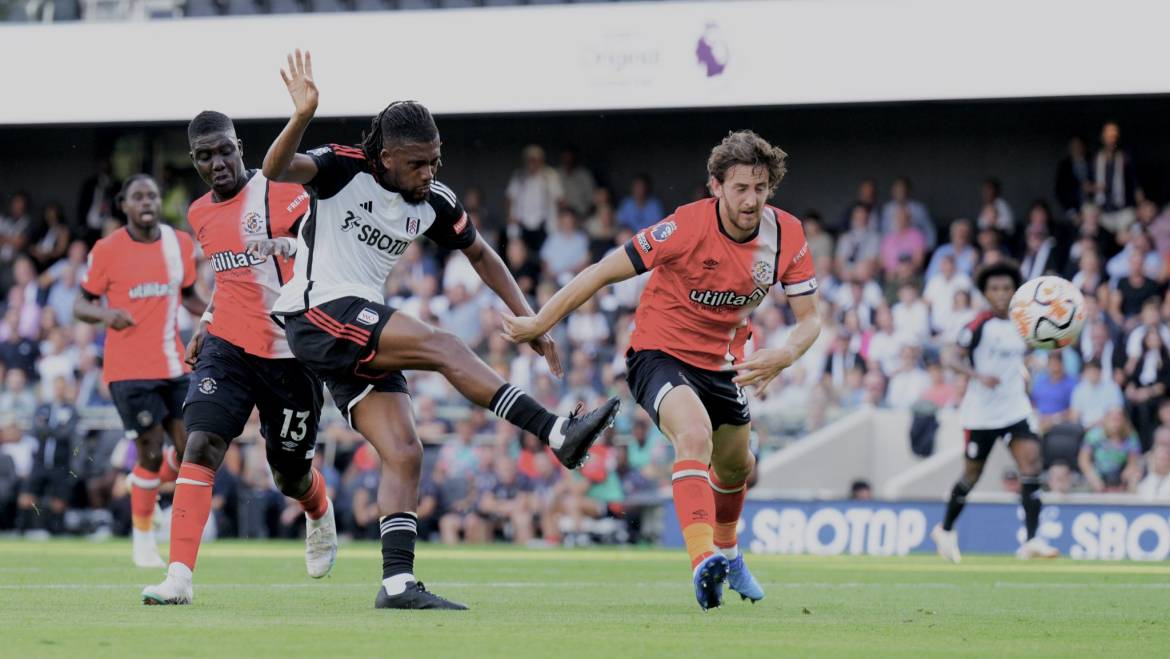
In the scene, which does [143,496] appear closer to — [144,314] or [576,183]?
[144,314]

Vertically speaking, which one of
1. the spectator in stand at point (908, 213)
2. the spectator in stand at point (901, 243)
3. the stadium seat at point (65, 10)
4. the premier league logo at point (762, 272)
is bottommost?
the premier league logo at point (762, 272)

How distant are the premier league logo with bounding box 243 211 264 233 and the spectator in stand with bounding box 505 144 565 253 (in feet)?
46.7

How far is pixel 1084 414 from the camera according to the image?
18.5m

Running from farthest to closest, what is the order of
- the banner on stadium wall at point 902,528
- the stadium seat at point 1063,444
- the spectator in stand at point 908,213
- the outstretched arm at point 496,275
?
the spectator in stand at point 908,213
the stadium seat at point 1063,444
the banner on stadium wall at point 902,528
the outstretched arm at point 496,275

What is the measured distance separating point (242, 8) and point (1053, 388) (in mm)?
11259

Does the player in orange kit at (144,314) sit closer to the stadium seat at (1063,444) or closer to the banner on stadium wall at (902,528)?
the banner on stadium wall at (902,528)

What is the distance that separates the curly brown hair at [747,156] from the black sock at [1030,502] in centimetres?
715

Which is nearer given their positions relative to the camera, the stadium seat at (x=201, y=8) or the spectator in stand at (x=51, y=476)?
the spectator in stand at (x=51, y=476)

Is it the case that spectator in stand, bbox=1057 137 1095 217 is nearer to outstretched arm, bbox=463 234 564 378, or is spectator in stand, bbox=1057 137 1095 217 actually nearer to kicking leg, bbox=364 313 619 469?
outstretched arm, bbox=463 234 564 378

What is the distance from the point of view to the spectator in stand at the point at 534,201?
Answer: 951 inches

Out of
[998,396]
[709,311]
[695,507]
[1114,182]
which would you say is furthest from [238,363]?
[1114,182]

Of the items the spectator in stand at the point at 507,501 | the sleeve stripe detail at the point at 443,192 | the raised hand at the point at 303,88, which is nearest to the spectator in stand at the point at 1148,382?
the spectator in stand at the point at 507,501

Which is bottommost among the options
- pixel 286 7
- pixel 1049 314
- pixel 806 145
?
pixel 1049 314

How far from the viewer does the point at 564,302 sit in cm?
831
